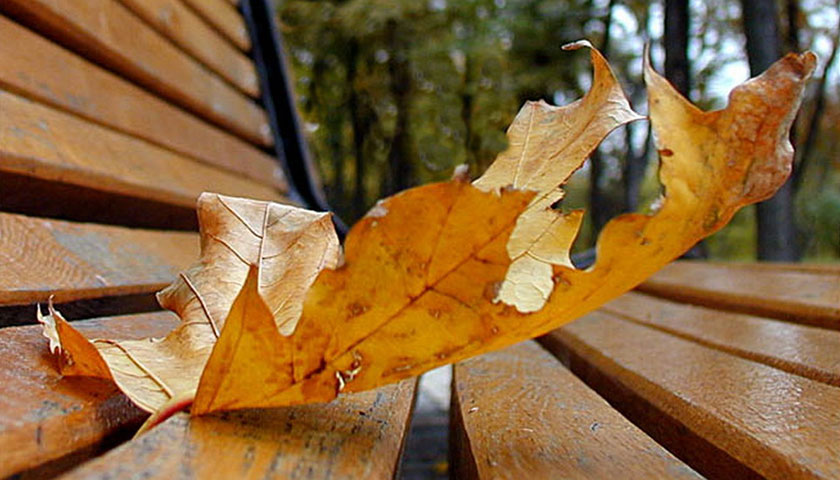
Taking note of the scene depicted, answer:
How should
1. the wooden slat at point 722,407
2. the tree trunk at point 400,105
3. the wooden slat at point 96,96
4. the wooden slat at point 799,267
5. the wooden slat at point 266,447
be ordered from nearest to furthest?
the wooden slat at point 266,447 → the wooden slat at point 722,407 → the wooden slat at point 96,96 → the wooden slat at point 799,267 → the tree trunk at point 400,105

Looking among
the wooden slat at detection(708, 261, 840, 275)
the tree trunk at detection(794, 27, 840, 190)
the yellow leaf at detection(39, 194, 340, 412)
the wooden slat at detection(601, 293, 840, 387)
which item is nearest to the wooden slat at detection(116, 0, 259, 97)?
the yellow leaf at detection(39, 194, 340, 412)

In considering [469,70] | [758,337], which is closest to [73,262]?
[758,337]

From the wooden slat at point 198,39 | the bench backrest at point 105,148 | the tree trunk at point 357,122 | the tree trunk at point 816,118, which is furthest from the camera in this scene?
the tree trunk at point 357,122

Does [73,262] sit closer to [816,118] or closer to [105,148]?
[105,148]

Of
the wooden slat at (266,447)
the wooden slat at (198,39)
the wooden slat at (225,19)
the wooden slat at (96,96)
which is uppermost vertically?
the wooden slat at (225,19)

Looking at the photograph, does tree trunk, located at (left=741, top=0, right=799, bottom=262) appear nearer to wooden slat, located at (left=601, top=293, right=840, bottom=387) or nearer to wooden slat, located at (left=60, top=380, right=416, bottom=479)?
wooden slat, located at (left=601, top=293, right=840, bottom=387)

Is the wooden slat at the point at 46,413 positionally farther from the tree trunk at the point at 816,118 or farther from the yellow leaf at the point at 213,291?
the tree trunk at the point at 816,118

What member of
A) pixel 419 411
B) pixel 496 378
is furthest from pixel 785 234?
pixel 496 378

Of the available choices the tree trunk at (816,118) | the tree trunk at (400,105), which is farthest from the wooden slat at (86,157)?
the tree trunk at (816,118)
